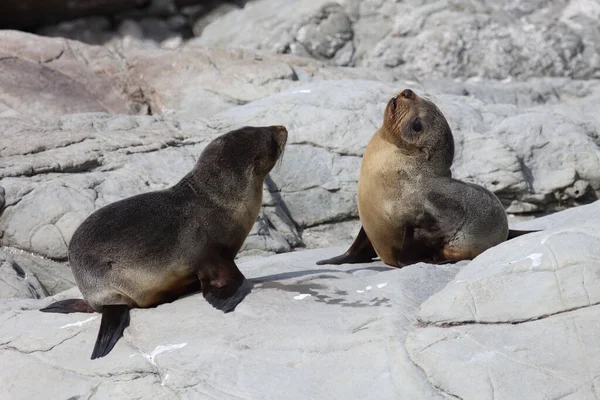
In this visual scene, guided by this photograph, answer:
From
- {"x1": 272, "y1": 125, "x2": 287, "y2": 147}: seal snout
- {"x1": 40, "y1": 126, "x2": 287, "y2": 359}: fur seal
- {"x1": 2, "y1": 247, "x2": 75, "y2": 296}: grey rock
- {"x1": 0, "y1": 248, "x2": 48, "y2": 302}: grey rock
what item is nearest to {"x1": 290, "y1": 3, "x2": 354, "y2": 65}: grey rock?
{"x1": 2, "y1": 247, "x2": 75, "y2": 296}: grey rock

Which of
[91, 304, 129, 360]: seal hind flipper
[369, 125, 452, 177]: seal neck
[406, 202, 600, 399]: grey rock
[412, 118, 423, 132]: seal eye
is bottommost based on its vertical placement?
[91, 304, 129, 360]: seal hind flipper

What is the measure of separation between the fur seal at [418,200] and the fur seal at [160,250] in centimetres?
114

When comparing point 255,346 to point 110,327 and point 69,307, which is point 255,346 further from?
point 69,307

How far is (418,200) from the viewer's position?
6.68m

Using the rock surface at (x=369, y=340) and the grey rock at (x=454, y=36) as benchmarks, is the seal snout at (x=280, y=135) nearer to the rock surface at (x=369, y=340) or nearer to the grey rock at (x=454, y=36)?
the rock surface at (x=369, y=340)

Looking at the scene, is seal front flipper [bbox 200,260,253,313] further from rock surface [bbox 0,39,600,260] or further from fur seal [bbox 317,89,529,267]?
rock surface [bbox 0,39,600,260]

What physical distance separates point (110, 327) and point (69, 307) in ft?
2.42

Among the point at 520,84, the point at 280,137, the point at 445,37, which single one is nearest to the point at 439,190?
the point at 280,137

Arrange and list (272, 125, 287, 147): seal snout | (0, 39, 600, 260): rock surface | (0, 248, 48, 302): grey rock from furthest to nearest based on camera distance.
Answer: (0, 39, 600, 260): rock surface, (0, 248, 48, 302): grey rock, (272, 125, 287, 147): seal snout

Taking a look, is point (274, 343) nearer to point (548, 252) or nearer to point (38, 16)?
point (548, 252)

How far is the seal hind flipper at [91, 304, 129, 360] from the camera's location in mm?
5273

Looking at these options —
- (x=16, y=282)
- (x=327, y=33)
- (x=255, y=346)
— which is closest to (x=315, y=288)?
(x=255, y=346)

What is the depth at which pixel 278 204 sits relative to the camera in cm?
927

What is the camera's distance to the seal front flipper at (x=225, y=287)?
5.46 m
